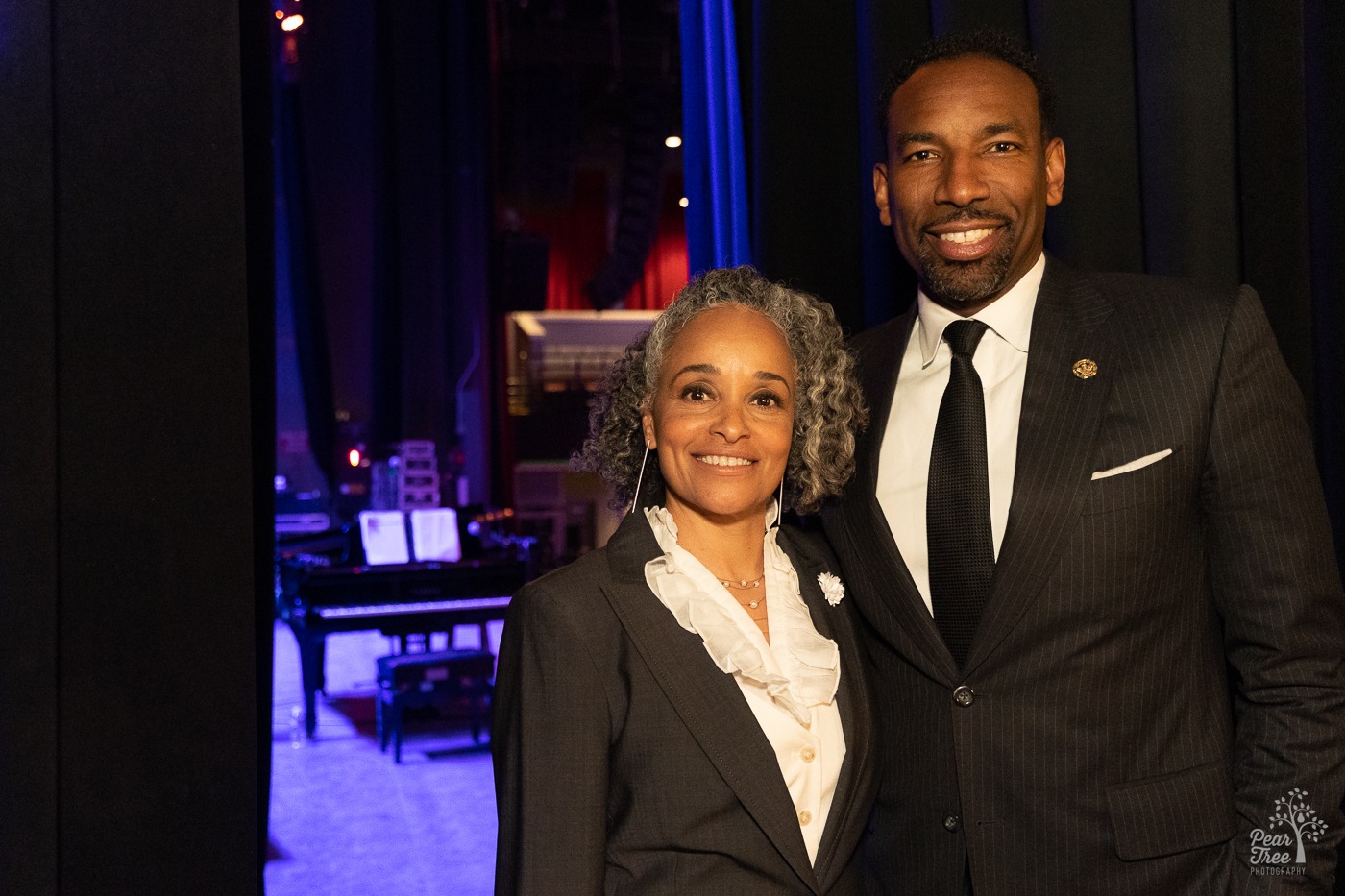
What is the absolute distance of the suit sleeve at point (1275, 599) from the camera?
148cm

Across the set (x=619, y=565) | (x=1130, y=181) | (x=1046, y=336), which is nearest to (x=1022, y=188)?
(x=1046, y=336)

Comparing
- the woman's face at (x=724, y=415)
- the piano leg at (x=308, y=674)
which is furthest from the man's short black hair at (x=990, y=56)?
the piano leg at (x=308, y=674)

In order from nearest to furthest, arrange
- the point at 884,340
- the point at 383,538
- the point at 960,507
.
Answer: the point at 960,507, the point at 884,340, the point at 383,538

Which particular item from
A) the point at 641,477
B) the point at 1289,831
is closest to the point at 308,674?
the point at 641,477

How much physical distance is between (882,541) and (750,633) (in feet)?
0.88

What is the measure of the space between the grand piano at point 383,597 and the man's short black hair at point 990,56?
4987mm

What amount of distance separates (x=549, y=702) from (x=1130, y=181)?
1558 mm

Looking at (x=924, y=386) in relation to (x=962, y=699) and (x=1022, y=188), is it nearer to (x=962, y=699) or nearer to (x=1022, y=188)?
(x=1022, y=188)

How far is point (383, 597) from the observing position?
641 centimetres

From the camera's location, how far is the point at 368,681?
7613 mm

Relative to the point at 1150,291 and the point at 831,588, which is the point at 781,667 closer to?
the point at 831,588

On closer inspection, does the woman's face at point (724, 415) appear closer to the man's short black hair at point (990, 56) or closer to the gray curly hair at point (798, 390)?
the gray curly hair at point (798, 390)

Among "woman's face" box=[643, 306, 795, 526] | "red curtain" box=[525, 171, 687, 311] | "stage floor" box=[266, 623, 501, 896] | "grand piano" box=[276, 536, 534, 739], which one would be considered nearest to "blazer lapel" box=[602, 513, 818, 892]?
"woman's face" box=[643, 306, 795, 526]

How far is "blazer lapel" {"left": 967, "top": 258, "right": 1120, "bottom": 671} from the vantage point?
1.56m
